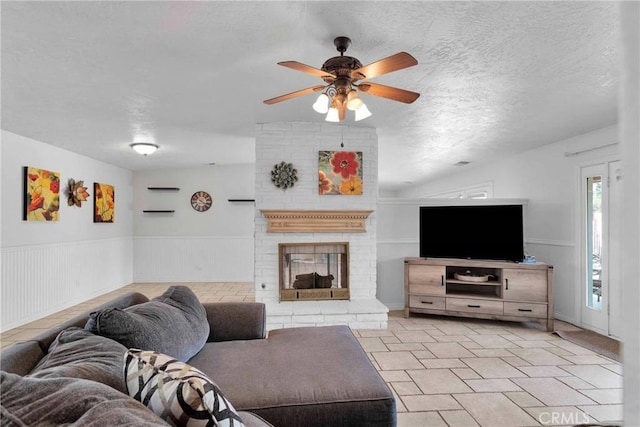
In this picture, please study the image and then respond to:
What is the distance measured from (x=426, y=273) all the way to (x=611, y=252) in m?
1.92

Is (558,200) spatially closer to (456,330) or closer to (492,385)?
(456,330)

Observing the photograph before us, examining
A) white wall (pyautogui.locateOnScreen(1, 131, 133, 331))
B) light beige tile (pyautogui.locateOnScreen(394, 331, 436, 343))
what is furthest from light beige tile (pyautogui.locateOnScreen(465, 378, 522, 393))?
white wall (pyautogui.locateOnScreen(1, 131, 133, 331))

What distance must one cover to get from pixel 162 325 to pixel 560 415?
97.5 inches

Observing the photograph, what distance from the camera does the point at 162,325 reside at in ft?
5.67

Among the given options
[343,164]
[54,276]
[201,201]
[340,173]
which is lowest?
[54,276]

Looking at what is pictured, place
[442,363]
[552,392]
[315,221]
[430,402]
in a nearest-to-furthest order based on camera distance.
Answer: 1. [430,402]
2. [552,392]
3. [442,363]
4. [315,221]

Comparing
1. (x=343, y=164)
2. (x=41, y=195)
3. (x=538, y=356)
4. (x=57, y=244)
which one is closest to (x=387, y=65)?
(x=343, y=164)

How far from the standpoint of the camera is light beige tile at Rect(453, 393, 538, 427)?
2174 millimetres

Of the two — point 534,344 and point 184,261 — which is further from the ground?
point 184,261

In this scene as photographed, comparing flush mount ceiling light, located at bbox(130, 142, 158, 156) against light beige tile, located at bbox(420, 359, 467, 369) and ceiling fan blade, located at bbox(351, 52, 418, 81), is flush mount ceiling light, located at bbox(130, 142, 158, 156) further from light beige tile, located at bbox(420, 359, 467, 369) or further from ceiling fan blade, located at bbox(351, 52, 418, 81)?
light beige tile, located at bbox(420, 359, 467, 369)

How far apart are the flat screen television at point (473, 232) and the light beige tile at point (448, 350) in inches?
49.6

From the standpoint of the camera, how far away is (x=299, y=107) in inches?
144

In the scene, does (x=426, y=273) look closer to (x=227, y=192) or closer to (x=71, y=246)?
(x=227, y=192)

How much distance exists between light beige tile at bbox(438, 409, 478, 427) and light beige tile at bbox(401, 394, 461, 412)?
0.06m
